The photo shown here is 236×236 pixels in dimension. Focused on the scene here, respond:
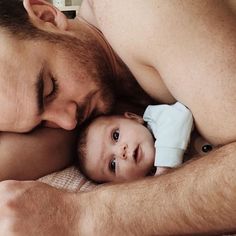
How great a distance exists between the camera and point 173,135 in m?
1.10

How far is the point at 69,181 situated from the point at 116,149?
15cm

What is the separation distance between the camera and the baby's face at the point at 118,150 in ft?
3.90

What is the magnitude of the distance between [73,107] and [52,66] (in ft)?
0.38

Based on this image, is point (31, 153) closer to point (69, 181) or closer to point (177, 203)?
point (69, 181)

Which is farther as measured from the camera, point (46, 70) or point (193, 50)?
point (46, 70)

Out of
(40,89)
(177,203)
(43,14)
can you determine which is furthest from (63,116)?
(177,203)

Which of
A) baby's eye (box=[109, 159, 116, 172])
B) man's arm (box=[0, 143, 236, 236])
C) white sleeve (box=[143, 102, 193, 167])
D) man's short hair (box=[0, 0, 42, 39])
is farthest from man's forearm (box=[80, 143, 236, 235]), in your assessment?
man's short hair (box=[0, 0, 42, 39])

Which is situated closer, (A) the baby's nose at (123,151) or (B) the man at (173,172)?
(B) the man at (173,172)

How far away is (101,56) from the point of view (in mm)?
1281

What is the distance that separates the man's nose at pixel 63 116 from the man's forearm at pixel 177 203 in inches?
11.3

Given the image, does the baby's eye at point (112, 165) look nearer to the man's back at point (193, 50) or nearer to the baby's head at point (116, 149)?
the baby's head at point (116, 149)

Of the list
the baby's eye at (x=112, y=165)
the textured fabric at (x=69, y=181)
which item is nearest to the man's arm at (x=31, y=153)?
the textured fabric at (x=69, y=181)

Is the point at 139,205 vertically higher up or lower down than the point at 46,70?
lower down

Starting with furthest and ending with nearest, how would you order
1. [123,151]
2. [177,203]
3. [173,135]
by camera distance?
[123,151], [173,135], [177,203]
